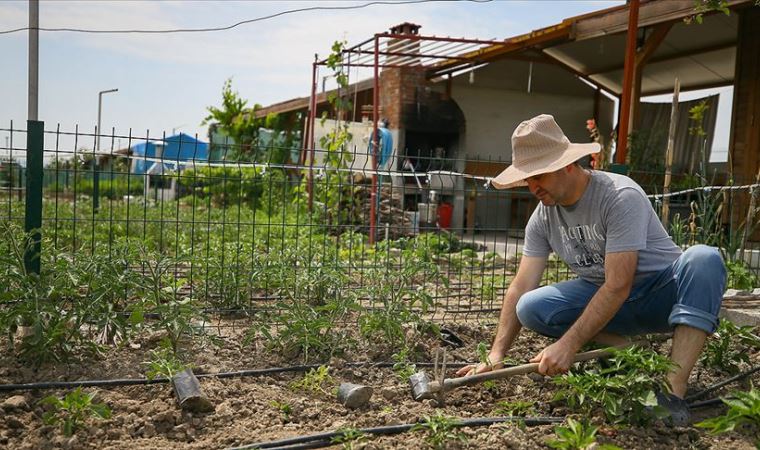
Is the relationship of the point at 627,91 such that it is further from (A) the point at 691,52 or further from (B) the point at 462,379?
(A) the point at 691,52

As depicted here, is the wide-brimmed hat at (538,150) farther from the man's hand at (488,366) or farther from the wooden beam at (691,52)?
the wooden beam at (691,52)

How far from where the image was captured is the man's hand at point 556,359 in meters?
2.85

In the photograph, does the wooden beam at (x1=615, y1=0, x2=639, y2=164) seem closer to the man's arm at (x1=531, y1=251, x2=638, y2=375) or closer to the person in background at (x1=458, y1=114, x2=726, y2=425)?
the person in background at (x1=458, y1=114, x2=726, y2=425)

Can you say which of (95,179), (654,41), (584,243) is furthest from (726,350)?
(654,41)

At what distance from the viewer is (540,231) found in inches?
136

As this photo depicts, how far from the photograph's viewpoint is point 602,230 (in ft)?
10.2

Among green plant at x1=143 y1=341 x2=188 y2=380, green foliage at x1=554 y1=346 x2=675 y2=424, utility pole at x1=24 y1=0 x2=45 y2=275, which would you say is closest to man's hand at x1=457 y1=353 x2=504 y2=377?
green foliage at x1=554 y1=346 x2=675 y2=424

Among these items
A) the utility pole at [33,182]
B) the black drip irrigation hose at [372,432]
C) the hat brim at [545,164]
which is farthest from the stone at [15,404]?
the hat brim at [545,164]

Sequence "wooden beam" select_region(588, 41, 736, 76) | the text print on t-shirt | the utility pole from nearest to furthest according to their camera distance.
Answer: the text print on t-shirt → the utility pole → "wooden beam" select_region(588, 41, 736, 76)

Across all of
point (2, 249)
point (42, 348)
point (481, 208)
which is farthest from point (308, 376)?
point (481, 208)

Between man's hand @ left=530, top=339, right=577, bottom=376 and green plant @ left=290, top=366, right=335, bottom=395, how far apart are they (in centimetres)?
98

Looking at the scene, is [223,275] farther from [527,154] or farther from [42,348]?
[527,154]

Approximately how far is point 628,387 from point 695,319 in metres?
0.47

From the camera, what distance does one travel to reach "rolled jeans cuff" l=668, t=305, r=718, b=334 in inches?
113
